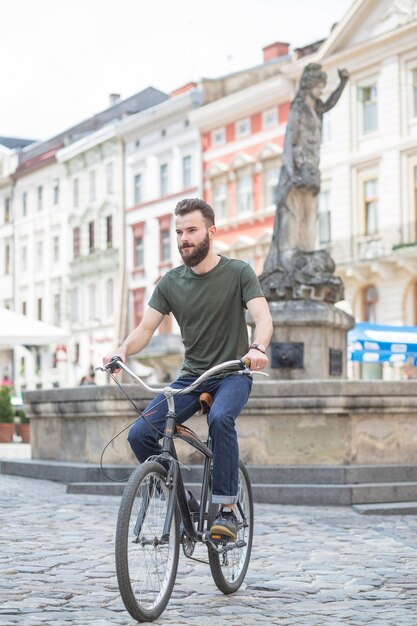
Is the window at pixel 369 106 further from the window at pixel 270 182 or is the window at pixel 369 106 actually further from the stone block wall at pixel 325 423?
the stone block wall at pixel 325 423

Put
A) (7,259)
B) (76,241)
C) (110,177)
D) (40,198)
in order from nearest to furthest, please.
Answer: (110,177)
(76,241)
(40,198)
(7,259)

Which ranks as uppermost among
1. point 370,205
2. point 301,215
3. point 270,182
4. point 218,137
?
point 218,137

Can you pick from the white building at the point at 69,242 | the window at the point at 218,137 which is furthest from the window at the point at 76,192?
the window at the point at 218,137

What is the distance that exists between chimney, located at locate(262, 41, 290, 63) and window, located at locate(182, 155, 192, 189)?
4971 millimetres

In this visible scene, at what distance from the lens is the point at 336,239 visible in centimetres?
4028

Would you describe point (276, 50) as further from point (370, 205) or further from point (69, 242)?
point (69, 242)

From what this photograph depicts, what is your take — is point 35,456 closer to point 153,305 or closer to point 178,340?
point 153,305

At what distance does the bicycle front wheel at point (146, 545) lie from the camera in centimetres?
494

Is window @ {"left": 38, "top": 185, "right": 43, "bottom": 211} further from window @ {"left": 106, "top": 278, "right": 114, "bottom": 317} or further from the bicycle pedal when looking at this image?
the bicycle pedal

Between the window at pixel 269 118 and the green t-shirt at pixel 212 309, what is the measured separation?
131 feet

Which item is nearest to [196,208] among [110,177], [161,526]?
[161,526]

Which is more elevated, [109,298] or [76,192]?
[76,192]

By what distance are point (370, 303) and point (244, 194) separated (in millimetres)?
9960

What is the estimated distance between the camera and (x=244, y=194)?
4725 cm
